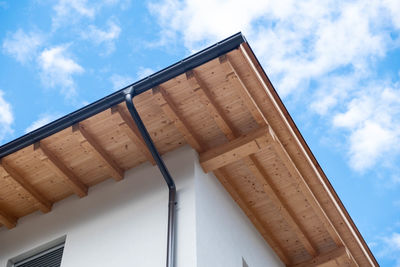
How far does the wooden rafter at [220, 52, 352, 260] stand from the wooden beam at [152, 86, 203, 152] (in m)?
0.86

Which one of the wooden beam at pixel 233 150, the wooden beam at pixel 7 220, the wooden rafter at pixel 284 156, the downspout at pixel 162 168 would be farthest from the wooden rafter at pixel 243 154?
the wooden beam at pixel 7 220

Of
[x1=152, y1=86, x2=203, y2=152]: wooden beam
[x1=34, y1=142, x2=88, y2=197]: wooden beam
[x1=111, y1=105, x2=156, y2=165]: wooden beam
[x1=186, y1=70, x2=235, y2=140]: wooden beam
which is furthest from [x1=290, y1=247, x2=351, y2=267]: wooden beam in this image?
[x1=34, y1=142, x2=88, y2=197]: wooden beam

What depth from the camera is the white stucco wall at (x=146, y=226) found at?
6988 mm

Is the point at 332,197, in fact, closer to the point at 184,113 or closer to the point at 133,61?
the point at 184,113

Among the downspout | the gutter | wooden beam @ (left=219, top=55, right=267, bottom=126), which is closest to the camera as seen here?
the downspout

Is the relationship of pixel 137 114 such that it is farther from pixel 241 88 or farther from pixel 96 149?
pixel 241 88

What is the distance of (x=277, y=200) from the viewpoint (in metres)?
8.56

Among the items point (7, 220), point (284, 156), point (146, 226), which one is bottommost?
point (146, 226)

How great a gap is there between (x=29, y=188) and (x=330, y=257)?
4.62 meters

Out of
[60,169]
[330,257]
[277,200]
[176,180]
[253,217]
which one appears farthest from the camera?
[330,257]

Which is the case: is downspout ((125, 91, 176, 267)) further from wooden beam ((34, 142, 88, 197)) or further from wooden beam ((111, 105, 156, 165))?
wooden beam ((34, 142, 88, 197))

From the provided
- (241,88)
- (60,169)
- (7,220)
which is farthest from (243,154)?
(7,220)

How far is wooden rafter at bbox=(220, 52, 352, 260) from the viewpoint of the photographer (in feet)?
23.5

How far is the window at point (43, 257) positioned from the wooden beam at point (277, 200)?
110 inches
